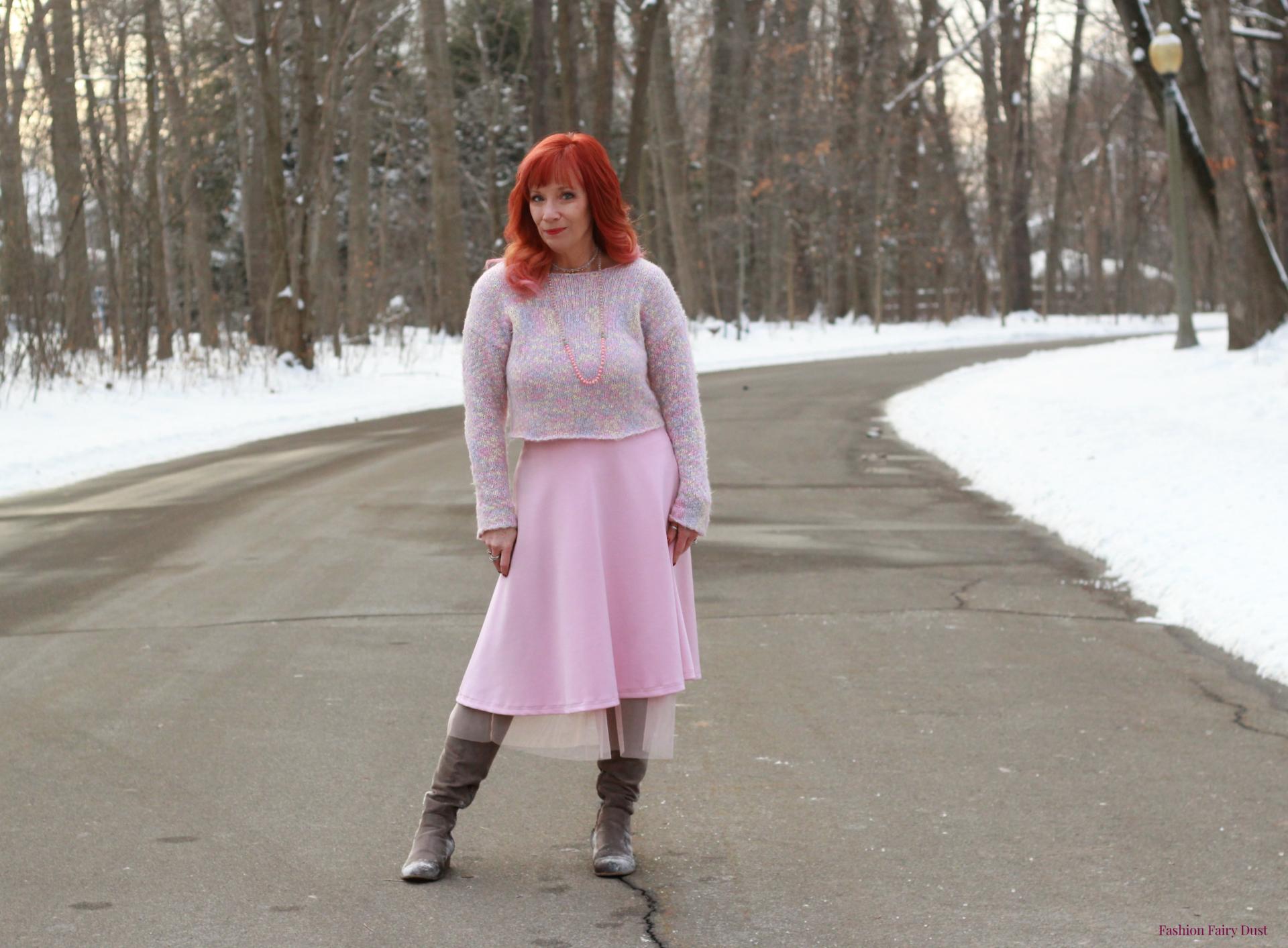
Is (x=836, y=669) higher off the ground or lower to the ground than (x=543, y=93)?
lower

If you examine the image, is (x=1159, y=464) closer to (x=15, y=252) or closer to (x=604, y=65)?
(x=15, y=252)

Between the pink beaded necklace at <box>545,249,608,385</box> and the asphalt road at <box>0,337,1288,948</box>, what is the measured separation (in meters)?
1.26

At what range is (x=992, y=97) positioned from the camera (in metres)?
47.4

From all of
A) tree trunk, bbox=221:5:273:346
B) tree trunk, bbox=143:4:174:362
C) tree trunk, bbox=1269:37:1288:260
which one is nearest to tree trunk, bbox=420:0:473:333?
tree trunk, bbox=221:5:273:346

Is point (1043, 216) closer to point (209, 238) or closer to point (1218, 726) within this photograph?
point (209, 238)

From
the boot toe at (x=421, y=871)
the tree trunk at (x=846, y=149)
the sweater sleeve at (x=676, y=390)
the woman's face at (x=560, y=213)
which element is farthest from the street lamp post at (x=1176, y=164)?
the tree trunk at (x=846, y=149)

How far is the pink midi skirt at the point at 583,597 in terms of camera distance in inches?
168

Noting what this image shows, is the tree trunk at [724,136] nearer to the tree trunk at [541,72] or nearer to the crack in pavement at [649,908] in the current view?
the tree trunk at [541,72]

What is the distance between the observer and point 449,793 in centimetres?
441

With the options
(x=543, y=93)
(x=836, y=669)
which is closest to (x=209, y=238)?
(x=543, y=93)

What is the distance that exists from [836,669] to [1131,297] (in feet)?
192

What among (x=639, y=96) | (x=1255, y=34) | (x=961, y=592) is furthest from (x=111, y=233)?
(x=961, y=592)

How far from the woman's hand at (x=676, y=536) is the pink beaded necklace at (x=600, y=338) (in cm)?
42

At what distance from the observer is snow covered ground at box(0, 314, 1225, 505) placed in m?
15.8
